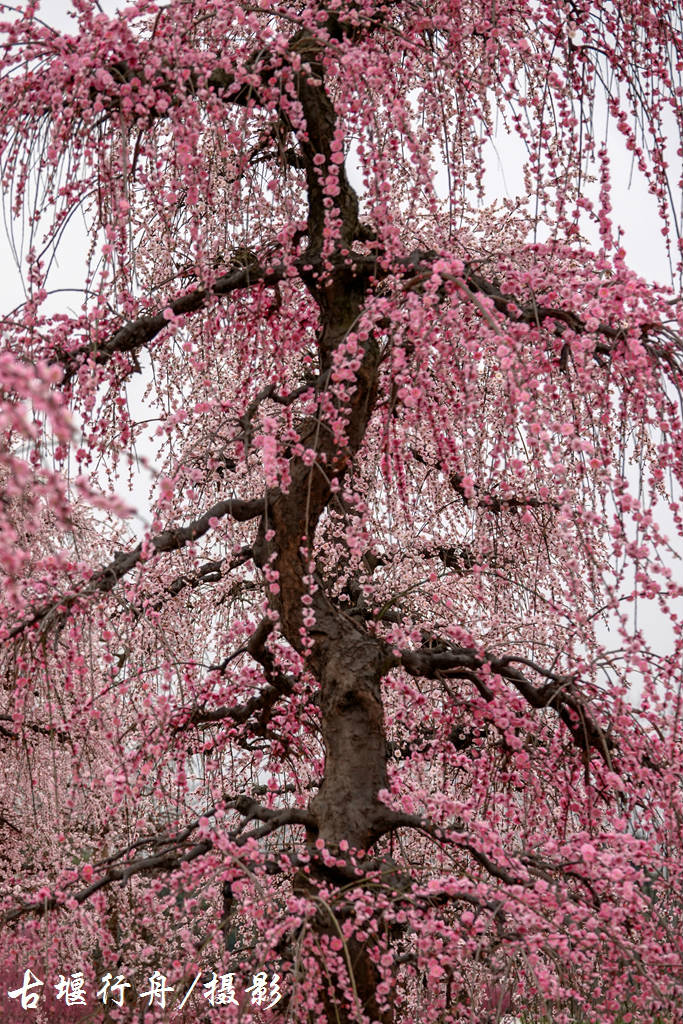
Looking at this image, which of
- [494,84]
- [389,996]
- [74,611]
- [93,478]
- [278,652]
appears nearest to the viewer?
[74,611]

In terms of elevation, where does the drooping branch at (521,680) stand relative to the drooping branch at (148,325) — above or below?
below

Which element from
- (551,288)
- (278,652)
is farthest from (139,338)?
(278,652)

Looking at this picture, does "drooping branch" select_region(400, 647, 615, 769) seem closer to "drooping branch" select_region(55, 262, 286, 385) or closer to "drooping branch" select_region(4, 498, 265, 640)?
"drooping branch" select_region(4, 498, 265, 640)

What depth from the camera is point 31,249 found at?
296 cm

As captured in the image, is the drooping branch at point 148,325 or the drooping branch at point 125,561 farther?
the drooping branch at point 148,325

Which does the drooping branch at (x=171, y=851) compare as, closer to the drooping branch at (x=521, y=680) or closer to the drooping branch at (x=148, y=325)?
the drooping branch at (x=521, y=680)

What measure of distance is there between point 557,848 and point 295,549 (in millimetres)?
1458

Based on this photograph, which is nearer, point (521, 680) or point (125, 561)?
point (125, 561)

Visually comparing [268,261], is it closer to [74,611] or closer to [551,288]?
[551,288]

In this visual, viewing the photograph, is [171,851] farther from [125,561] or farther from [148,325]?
[148,325]

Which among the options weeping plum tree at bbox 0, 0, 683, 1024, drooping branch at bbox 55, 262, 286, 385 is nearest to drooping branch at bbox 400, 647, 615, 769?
weeping plum tree at bbox 0, 0, 683, 1024

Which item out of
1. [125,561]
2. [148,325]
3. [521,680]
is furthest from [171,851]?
[148,325]

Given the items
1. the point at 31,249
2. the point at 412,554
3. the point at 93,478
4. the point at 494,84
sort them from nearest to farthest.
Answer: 1. the point at 31,249
2. the point at 494,84
3. the point at 93,478
4. the point at 412,554

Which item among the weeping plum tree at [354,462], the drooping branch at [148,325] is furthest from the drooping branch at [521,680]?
the drooping branch at [148,325]
